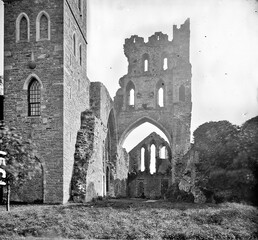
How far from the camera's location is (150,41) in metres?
40.1

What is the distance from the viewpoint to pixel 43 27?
18.0 meters

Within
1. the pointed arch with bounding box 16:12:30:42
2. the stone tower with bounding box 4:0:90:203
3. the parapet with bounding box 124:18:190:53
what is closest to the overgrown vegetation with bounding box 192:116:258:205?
the stone tower with bounding box 4:0:90:203

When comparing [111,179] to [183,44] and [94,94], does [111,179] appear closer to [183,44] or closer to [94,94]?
[94,94]

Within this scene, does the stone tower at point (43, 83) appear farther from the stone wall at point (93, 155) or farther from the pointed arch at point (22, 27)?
the stone wall at point (93, 155)

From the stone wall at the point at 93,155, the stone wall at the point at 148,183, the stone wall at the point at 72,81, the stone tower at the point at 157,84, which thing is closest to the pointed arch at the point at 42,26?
the stone wall at the point at 72,81

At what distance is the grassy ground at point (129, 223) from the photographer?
11828mm

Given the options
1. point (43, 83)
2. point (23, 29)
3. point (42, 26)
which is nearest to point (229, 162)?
point (43, 83)

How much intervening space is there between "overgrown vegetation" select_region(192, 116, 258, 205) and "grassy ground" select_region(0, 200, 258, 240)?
3044 millimetres

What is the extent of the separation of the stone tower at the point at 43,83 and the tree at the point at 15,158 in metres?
3.78

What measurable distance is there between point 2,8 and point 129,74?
72.5 feet

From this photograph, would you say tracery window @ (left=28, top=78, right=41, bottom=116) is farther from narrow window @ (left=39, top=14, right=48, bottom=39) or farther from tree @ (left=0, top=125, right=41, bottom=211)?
tree @ (left=0, top=125, right=41, bottom=211)

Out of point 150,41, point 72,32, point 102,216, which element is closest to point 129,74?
point 150,41

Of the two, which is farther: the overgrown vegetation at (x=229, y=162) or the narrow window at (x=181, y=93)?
the narrow window at (x=181, y=93)

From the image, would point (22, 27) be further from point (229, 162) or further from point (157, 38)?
point (157, 38)
